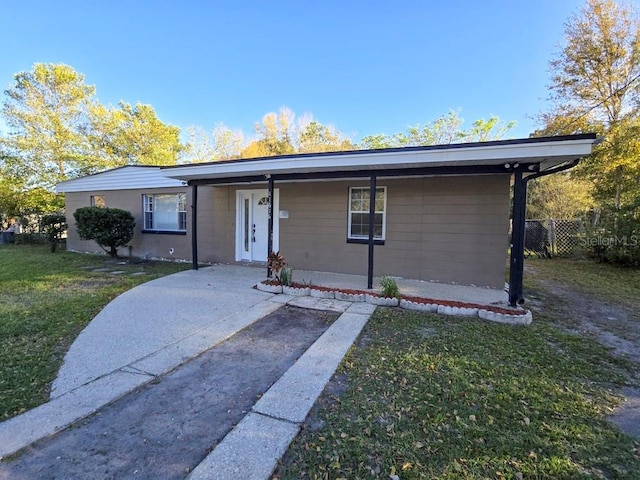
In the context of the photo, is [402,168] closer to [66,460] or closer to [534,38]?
→ [66,460]

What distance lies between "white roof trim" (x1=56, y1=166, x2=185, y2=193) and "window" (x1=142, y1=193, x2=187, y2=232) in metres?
0.43

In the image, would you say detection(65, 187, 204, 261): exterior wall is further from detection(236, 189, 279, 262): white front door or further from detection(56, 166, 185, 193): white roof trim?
detection(236, 189, 279, 262): white front door

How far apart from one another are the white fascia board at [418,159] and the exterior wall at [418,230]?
1.40 m

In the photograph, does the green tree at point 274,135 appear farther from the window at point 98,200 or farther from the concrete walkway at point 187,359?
the concrete walkway at point 187,359

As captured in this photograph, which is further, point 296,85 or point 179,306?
point 296,85

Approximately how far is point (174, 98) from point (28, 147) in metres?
8.62

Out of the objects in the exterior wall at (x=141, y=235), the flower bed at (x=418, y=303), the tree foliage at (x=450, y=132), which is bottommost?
the flower bed at (x=418, y=303)

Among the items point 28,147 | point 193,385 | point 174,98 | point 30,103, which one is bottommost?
point 193,385

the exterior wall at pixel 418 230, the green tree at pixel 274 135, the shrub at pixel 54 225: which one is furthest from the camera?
the green tree at pixel 274 135

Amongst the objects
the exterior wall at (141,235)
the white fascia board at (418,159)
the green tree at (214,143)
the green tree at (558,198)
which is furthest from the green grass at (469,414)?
the green tree at (214,143)

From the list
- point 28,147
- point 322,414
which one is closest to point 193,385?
point 322,414

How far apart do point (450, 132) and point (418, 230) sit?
17672mm

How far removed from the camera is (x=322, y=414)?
7.43ft

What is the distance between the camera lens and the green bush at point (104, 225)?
31.1 feet
